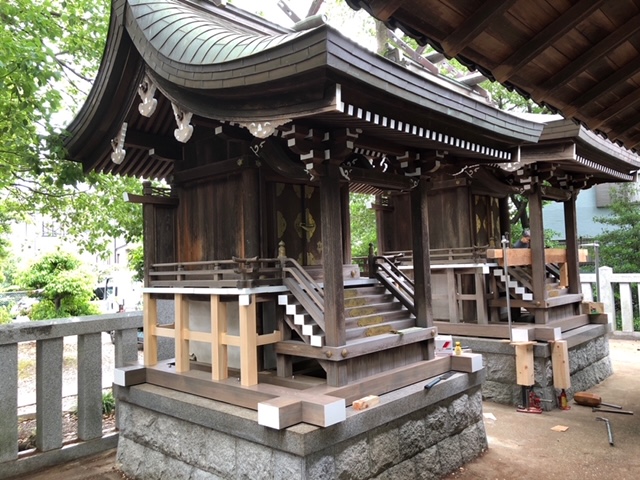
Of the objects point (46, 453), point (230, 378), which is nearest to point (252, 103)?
point (230, 378)

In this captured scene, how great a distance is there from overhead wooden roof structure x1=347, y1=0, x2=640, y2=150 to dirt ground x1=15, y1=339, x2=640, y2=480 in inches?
147

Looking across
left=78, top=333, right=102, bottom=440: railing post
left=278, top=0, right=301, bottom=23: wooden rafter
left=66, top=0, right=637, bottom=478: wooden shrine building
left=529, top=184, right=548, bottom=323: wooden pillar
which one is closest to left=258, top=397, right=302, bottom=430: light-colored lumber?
→ left=66, top=0, right=637, bottom=478: wooden shrine building

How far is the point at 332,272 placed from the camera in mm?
4445

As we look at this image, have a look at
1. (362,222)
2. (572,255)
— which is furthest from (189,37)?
(362,222)

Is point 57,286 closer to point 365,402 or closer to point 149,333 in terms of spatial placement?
point 149,333

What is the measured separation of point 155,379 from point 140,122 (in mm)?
3055

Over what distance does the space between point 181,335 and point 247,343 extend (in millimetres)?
1123

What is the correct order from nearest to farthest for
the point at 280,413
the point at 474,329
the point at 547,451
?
the point at 280,413, the point at 547,451, the point at 474,329

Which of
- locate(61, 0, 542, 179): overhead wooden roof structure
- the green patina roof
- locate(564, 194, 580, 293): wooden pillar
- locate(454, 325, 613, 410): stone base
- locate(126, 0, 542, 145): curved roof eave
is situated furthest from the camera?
locate(564, 194, 580, 293): wooden pillar

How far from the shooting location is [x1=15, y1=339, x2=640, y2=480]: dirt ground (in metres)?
5.04

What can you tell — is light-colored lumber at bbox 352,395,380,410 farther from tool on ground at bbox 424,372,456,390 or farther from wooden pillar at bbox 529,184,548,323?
wooden pillar at bbox 529,184,548,323

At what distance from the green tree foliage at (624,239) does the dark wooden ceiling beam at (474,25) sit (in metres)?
14.5

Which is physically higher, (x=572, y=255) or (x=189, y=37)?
(x=189, y=37)

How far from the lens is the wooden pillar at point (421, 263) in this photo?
18.0 feet
